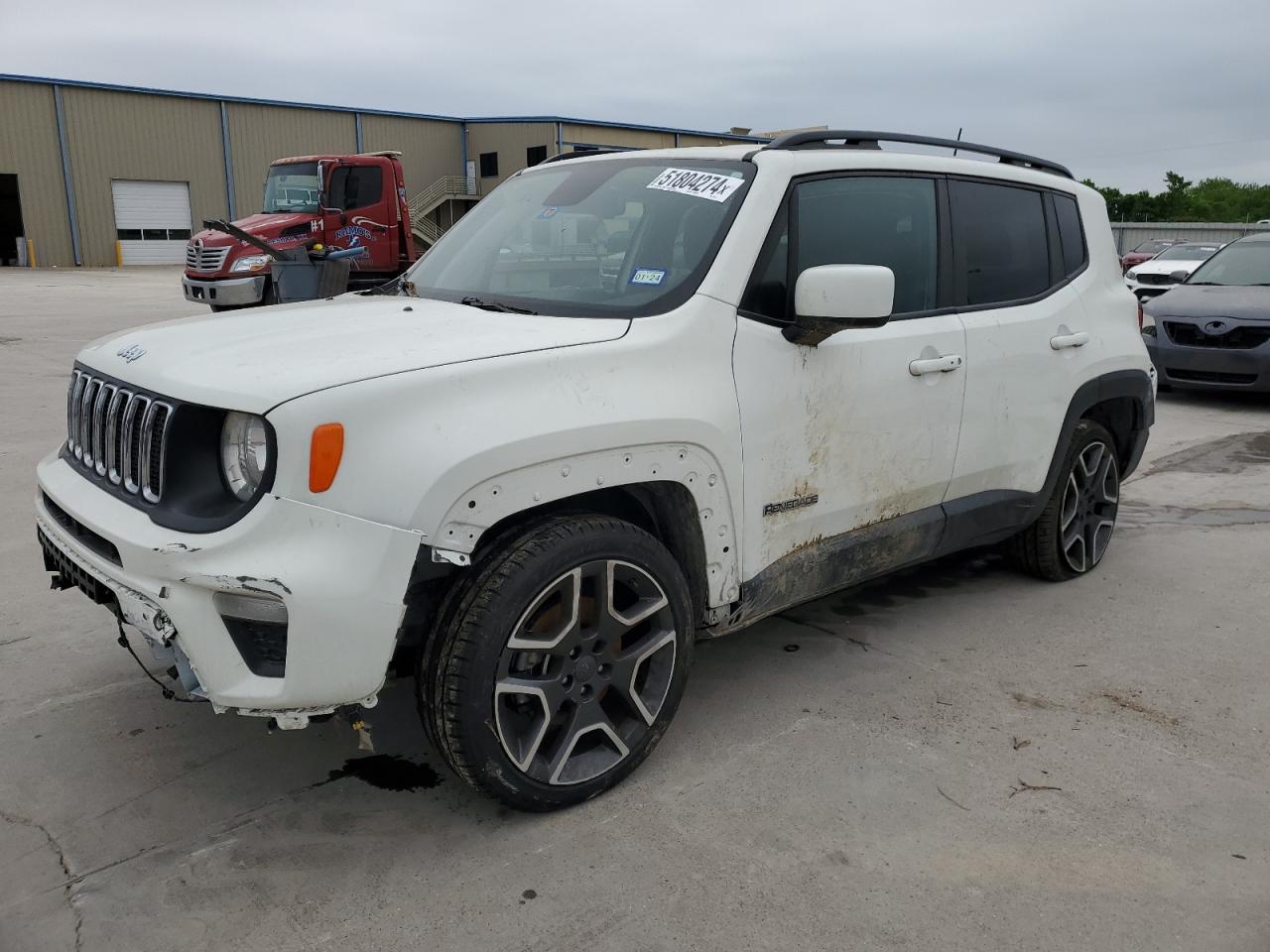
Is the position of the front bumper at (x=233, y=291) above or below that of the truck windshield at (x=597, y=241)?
below

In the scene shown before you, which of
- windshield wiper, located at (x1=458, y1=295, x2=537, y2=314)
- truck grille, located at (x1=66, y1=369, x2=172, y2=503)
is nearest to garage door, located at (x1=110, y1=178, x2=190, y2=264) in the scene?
truck grille, located at (x1=66, y1=369, x2=172, y2=503)

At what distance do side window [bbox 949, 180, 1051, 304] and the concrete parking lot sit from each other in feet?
4.54

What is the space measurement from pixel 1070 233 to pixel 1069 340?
0.57 m

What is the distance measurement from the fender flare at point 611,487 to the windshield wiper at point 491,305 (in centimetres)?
66

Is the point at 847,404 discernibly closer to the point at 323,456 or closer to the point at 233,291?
the point at 323,456

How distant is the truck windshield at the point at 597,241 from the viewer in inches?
126

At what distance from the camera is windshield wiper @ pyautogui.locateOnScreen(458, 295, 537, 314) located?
323 cm

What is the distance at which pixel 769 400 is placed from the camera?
320 cm

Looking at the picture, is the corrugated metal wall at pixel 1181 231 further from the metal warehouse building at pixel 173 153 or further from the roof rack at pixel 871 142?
the roof rack at pixel 871 142

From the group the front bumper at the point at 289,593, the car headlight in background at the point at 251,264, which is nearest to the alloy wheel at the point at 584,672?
the front bumper at the point at 289,593

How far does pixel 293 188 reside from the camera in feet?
55.2

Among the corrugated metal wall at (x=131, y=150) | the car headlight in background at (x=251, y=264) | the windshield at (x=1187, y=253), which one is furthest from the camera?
the corrugated metal wall at (x=131, y=150)

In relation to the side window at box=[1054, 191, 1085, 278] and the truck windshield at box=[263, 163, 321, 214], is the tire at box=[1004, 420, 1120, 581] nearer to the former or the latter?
the side window at box=[1054, 191, 1085, 278]

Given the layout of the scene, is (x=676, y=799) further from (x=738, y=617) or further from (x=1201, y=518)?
(x=1201, y=518)
